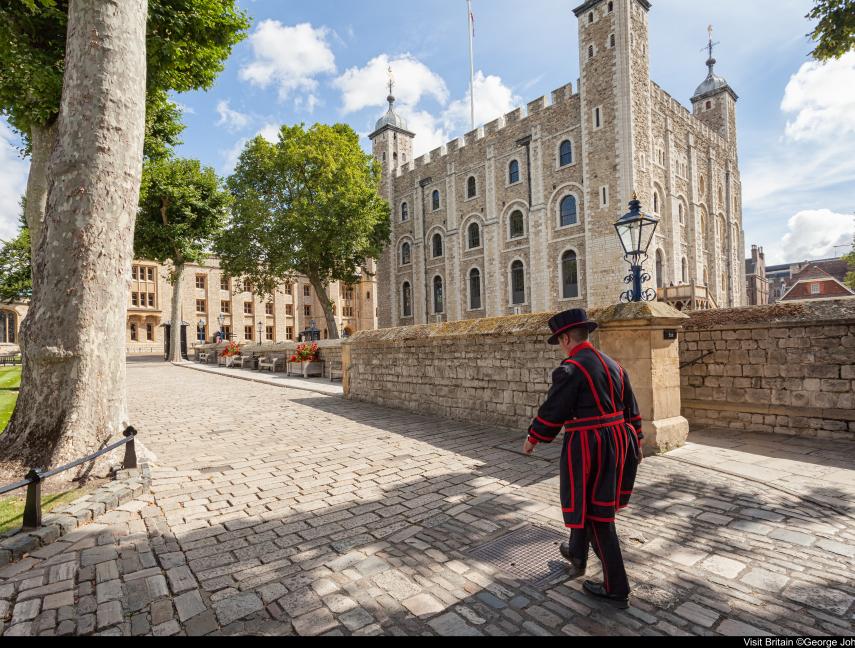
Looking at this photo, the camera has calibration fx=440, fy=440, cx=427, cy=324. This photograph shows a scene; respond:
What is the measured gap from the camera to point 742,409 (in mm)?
6957

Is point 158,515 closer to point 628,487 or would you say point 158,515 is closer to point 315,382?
point 628,487

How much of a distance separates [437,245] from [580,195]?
13520 millimetres

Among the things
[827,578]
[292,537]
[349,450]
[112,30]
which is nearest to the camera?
[827,578]

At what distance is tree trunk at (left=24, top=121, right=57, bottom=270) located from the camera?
859cm

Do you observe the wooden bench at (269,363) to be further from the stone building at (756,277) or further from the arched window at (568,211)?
the stone building at (756,277)

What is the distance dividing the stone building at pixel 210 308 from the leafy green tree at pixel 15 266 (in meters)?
10.6

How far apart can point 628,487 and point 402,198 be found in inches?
1580

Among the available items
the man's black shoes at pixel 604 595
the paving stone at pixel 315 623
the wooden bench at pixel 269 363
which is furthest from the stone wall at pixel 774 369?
the wooden bench at pixel 269 363

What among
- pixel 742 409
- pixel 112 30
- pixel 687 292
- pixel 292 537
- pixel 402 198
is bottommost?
pixel 292 537

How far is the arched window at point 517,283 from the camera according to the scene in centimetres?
3139

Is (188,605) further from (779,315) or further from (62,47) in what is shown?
(62,47)

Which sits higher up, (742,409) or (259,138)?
(259,138)

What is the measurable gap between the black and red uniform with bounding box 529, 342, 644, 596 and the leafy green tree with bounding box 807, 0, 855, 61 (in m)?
8.66
